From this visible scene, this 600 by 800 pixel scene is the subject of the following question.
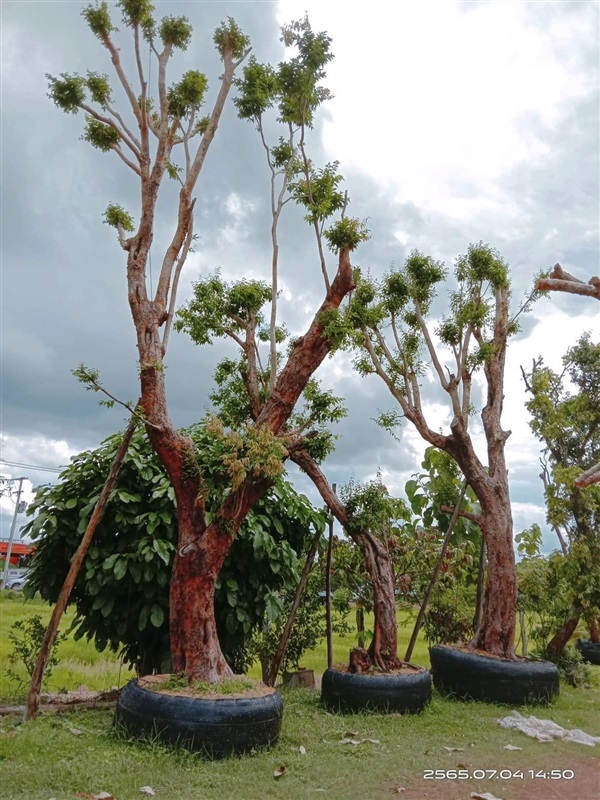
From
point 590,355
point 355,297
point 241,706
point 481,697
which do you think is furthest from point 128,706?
point 590,355

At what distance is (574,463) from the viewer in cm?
1072

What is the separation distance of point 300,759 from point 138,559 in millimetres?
2098

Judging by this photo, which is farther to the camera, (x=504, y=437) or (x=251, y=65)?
(x=504, y=437)

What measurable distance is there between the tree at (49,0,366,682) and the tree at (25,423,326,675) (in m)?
0.33

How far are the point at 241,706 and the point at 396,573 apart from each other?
481 centimetres

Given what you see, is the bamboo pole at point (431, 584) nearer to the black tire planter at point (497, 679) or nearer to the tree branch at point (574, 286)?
the black tire planter at point (497, 679)

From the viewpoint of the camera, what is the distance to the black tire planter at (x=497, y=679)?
22.4ft

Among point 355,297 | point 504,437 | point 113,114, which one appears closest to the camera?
point 113,114

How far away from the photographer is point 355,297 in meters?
7.53

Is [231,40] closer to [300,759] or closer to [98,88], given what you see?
[98,88]

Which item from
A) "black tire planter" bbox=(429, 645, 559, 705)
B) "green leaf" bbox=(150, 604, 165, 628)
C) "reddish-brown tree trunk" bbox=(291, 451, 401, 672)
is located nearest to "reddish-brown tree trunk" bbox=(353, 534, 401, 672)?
"reddish-brown tree trunk" bbox=(291, 451, 401, 672)

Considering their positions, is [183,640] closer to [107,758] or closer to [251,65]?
[107,758]

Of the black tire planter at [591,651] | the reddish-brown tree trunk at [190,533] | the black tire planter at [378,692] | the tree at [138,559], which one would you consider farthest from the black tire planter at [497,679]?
the black tire planter at [591,651]

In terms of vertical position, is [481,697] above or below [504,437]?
below
